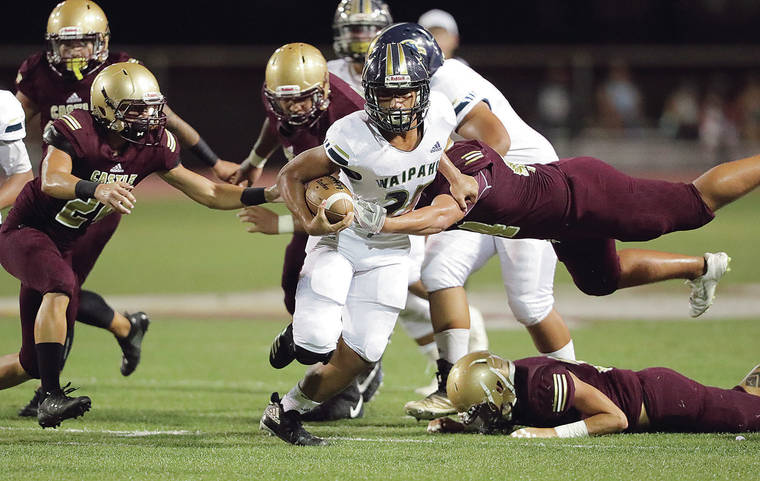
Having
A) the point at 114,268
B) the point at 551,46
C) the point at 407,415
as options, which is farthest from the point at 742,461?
the point at 551,46

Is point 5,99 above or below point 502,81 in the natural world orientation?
above

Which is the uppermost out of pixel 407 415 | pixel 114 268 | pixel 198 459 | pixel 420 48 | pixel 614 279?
pixel 420 48

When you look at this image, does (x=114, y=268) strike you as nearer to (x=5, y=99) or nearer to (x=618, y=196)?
(x=5, y=99)

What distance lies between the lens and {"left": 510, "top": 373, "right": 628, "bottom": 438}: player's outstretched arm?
4.84 metres

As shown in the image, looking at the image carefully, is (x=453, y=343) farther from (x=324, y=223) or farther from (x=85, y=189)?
(x=85, y=189)

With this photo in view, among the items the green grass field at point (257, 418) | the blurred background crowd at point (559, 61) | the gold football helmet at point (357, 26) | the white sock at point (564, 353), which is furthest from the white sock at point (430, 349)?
the blurred background crowd at point (559, 61)

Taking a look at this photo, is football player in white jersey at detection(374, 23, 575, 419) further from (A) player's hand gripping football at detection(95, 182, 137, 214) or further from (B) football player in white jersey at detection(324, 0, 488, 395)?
(A) player's hand gripping football at detection(95, 182, 137, 214)

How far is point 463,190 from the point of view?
4.61 meters

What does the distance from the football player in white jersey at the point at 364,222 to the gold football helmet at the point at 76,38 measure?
1836mm

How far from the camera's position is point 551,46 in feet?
76.8

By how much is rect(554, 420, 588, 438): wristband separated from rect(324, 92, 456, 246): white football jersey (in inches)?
46.7

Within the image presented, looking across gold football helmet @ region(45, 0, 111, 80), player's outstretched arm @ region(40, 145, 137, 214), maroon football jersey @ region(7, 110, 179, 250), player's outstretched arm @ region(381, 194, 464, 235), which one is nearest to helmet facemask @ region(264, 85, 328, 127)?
maroon football jersey @ region(7, 110, 179, 250)

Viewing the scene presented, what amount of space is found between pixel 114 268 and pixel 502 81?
425 inches

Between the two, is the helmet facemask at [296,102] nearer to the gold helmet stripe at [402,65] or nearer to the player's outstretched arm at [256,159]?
the player's outstretched arm at [256,159]
